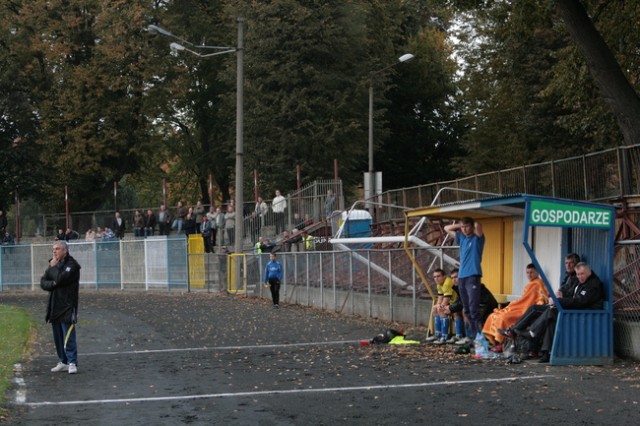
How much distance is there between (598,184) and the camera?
23031 millimetres

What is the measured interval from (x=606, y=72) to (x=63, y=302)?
44.8ft

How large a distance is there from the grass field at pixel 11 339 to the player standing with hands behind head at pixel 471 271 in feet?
22.1

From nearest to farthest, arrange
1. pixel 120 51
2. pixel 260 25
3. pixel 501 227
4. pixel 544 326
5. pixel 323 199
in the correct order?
pixel 544 326 < pixel 501 227 < pixel 323 199 < pixel 260 25 < pixel 120 51

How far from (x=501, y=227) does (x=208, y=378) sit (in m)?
6.74

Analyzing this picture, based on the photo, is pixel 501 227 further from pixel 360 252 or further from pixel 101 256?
pixel 101 256

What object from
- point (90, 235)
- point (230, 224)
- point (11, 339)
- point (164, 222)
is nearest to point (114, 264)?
point (164, 222)

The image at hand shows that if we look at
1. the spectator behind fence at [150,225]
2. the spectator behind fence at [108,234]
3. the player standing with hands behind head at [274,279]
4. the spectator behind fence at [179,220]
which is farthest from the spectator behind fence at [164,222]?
the player standing with hands behind head at [274,279]

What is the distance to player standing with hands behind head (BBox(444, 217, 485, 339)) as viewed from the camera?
16.7 metres

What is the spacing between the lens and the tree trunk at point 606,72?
931 inches

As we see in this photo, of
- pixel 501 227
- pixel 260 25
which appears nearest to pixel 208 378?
pixel 501 227

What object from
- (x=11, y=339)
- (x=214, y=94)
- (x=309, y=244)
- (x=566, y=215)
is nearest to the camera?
(x=566, y=215)

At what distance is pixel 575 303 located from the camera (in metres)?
15.0

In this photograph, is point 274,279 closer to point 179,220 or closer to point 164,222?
point 179,220

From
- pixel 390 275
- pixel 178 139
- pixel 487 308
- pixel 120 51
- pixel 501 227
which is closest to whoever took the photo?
pixel 487 308
